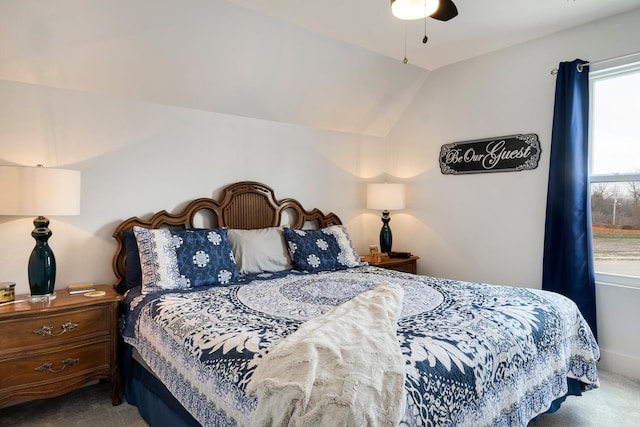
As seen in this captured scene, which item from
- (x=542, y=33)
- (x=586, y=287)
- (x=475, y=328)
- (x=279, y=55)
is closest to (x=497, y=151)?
(x=542, y=33)

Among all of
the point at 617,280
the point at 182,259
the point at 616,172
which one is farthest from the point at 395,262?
the point at 182,259

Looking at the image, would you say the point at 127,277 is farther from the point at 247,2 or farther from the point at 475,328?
the point at 475,328

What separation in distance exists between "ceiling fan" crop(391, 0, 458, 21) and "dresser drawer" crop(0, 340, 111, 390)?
96.7 inches

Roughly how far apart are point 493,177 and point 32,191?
3.52 metres

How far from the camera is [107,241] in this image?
278cm

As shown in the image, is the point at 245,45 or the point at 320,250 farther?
the point at 320,250

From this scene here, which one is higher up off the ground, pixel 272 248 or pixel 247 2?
pixel 247 2

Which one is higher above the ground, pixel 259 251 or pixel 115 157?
pixel 115 157

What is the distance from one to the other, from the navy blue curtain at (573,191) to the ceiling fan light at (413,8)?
1.76 meters

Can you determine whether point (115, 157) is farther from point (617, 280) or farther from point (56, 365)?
point (617, 280)

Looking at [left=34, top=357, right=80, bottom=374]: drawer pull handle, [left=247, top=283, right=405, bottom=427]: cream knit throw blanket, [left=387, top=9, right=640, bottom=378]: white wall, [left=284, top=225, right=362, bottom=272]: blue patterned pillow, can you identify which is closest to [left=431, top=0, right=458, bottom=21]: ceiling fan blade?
[left=247, top=283, right=405, bottom=427]: cream knit throw blanket

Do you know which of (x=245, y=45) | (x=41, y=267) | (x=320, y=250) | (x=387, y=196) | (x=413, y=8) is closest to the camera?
(x=413, y=8)

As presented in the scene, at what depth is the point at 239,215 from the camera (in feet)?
11.0

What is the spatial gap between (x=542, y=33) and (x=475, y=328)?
8.95 feet
